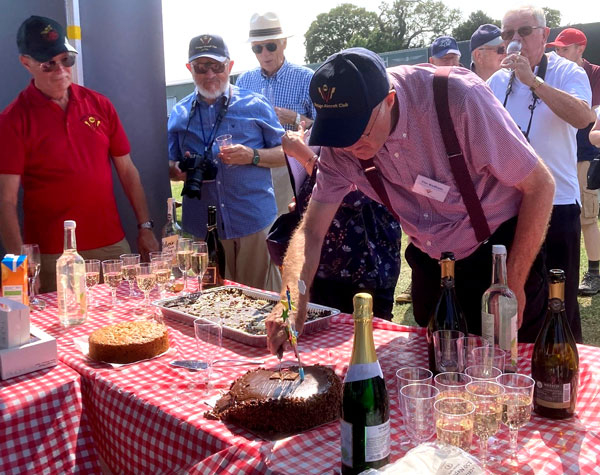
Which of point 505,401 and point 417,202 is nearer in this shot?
point 505,401

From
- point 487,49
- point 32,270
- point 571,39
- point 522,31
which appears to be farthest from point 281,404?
point 571,39

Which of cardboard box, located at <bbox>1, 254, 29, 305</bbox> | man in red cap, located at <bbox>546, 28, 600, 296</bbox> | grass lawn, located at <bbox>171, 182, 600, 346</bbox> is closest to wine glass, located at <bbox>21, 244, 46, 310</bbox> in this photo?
cardboard box, located at <bbox>1, 254, 29, 305</bbox>

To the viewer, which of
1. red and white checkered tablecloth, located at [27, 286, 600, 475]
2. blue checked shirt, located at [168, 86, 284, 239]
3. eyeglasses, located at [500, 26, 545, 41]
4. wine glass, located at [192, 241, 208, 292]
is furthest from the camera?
blue checked shirt, located at [168, 86, 284, 239]

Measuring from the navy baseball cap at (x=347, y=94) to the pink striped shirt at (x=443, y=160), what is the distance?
0.66ft

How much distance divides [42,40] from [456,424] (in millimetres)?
2888

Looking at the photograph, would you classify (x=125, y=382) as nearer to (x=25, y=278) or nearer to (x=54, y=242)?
(x=25, y=278)

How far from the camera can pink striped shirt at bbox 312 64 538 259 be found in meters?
1.82

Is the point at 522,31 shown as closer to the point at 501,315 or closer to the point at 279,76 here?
the point at 279,76

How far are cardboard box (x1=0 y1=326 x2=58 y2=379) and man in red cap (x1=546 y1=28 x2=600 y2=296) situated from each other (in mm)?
4605

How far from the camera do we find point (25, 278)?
7.06 ft

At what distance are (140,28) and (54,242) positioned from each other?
1.51m

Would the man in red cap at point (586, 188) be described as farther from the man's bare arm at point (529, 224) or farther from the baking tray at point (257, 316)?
the baking tray at point (257, 316)

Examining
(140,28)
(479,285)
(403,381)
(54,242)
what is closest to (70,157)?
(54,242)

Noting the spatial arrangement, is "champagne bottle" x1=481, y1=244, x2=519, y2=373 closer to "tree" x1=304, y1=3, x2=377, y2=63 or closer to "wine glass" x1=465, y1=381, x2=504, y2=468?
"wine glass" x1=465, y1=381, x2=504, y2=468
